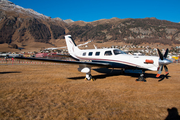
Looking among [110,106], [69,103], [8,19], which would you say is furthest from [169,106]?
[8,19]

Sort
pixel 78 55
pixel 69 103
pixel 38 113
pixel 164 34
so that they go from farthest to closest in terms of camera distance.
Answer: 1. pixel 164 34
2. pixel 78 55
3. pixel 69 103
4. pixel 38 113

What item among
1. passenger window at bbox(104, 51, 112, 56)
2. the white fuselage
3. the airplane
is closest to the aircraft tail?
the white fuselage

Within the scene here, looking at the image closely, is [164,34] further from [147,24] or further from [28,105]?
[28,105]

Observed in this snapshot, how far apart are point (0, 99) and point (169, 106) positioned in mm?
8285

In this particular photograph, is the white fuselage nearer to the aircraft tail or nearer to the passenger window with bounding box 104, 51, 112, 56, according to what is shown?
the passenger window with bounding box 104, 51, 112, 56

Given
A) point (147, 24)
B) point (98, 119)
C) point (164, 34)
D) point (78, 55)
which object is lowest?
point (98, 119)

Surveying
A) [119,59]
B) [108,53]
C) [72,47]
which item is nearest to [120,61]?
[119,59]

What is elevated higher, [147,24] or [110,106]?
[147,24]

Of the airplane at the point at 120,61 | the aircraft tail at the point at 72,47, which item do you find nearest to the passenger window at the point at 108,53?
the airplane at the point at 120,61

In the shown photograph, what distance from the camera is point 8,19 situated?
629ft

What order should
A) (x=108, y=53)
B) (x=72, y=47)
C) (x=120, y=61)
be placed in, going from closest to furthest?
(x=120, y=61) → (x=108, y=53) → (x=72, y=47)

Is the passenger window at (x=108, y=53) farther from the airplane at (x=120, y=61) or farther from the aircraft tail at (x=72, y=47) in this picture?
the aircraft tail at (x=72, y=47)

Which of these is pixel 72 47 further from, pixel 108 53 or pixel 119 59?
pixel 119 59

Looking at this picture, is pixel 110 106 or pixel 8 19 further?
pixel 8 19
